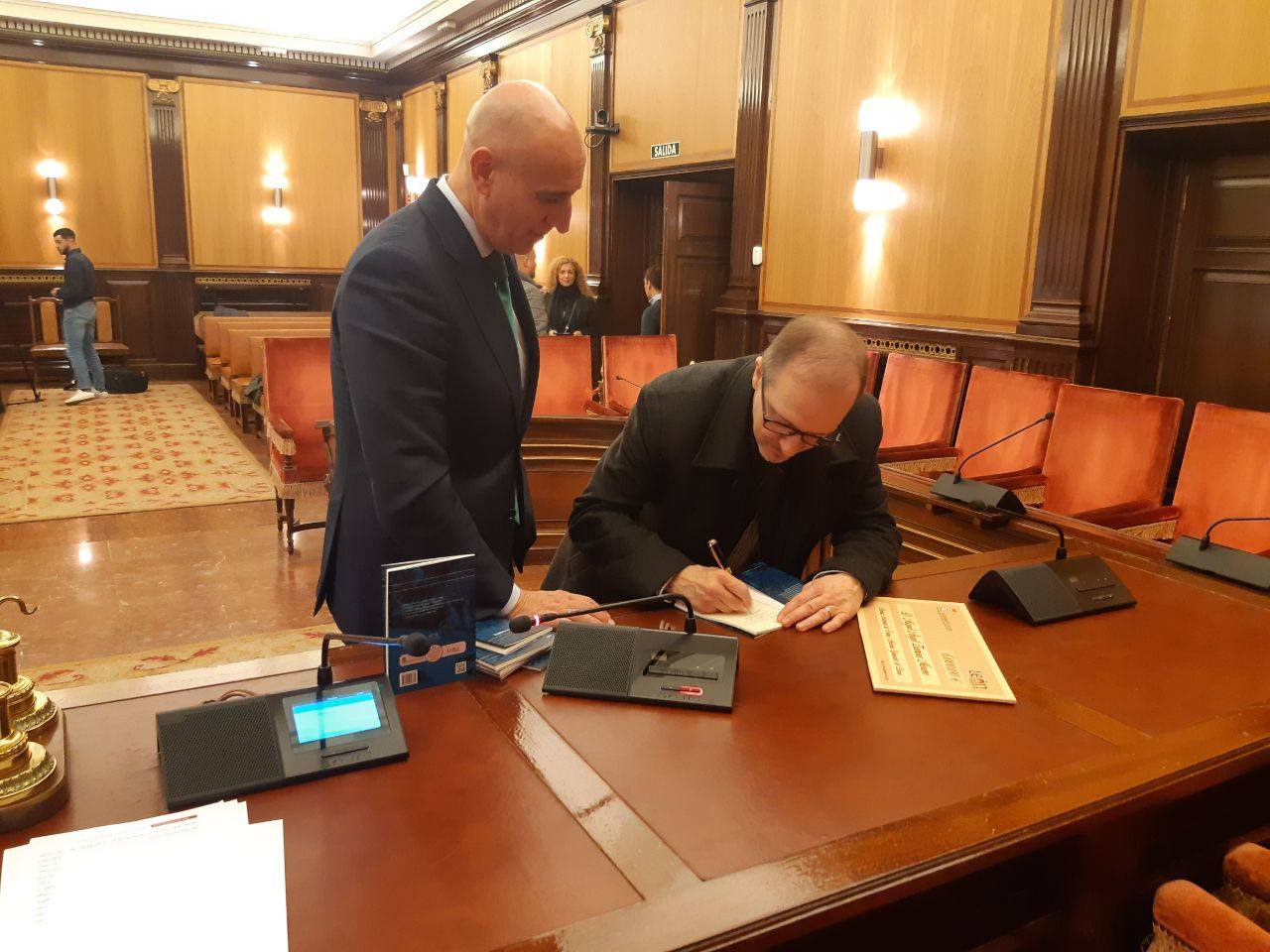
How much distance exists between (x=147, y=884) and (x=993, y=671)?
114cm

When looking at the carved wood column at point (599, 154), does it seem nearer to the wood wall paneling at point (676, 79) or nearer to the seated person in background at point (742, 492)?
the wood wall paneling at point (676, 79)

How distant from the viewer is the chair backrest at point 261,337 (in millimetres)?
7459

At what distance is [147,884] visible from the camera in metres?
0.91

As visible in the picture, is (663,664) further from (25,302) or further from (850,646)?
(25,302)

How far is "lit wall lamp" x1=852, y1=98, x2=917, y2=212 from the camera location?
5312mm

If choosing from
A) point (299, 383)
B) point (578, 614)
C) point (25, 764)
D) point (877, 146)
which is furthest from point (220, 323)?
point (25, 764)

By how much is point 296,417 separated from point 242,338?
357 cm

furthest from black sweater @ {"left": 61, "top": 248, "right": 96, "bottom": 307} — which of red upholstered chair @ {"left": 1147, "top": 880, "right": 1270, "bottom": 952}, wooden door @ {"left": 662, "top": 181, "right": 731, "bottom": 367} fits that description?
red upholstered chair @ {"left": 1147, "top": 880, "right": 1270, "bottom": 952}

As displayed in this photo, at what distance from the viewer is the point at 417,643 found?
127cm

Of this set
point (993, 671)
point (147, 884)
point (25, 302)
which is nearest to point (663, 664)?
point (993, 671)

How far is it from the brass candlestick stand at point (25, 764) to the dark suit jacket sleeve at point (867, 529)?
124 cm

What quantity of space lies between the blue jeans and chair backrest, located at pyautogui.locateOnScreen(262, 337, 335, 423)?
5.24 meters

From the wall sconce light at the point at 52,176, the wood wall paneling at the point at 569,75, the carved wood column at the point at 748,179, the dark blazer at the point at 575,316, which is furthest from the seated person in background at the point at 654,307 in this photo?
the wall sconce light at the point at 52,176

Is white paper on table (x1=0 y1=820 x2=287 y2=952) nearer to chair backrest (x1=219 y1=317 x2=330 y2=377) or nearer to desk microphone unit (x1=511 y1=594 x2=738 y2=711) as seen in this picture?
desk microphone unit (x1=511 y1=594 x2=738 y2=711)
